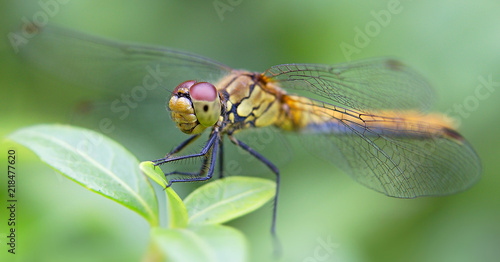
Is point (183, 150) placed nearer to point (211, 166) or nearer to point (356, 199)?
point (211, 166)

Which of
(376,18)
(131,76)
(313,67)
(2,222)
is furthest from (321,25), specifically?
(2,222)

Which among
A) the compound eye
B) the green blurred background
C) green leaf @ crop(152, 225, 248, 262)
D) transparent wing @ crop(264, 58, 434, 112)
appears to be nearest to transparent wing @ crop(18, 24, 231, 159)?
the green blurred background

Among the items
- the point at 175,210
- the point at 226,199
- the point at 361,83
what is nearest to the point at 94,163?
the point at 175,210

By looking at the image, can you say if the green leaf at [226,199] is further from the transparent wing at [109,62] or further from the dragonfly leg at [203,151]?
the transparent wing at [109,62]

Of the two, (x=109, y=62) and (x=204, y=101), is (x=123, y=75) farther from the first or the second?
(x=204, y=101)

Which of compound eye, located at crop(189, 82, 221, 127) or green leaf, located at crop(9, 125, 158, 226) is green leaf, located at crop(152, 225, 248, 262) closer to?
green leaf, located at crop(9, 125, 158, 226)

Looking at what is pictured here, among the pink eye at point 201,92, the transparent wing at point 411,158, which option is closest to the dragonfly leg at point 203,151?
A: the pink eye at point 201,92
